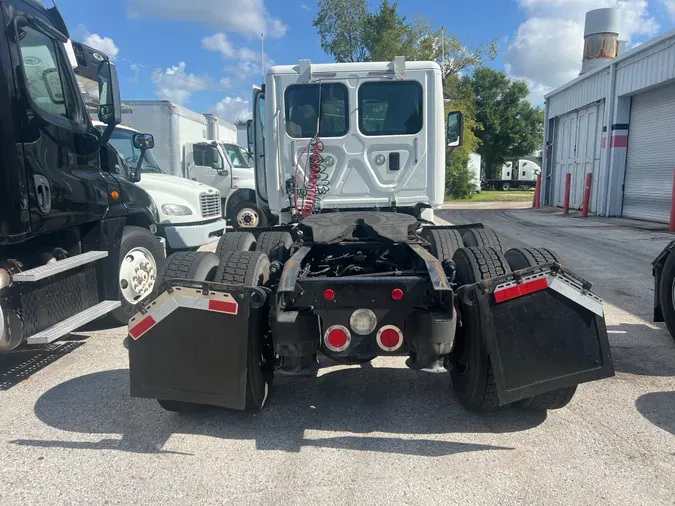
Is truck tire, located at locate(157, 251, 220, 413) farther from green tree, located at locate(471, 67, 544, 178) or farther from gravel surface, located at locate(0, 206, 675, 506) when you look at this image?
green tree, located at locate(471, 67, 544, 178)

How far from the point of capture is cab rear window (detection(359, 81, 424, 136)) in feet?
19.8

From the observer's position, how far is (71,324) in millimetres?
4078

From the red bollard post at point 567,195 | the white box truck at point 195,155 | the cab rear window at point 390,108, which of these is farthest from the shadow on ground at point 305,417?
the red bollard post at point 567,195

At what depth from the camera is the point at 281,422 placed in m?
3.37

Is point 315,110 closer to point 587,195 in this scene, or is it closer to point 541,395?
point 541,395

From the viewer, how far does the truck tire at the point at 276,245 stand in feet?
15.4

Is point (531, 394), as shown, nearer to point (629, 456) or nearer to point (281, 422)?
point (629, 456)

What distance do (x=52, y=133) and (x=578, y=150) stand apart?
1998 cm

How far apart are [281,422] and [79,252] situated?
2.59 m

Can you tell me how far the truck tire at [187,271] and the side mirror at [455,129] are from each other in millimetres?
4229

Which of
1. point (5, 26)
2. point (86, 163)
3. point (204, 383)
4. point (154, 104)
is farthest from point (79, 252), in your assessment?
point (154, 104)

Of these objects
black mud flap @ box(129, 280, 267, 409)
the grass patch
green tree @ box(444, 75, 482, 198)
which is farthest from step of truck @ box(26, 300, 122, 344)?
green tree @ box(444, 75, 482, 198)

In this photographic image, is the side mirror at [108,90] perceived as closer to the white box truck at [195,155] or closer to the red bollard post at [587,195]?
the white box truck at [195,155]

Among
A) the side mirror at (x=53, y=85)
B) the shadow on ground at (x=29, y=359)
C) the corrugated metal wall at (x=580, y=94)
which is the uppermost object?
the corrugated metal wall at (x=580, y=94)
